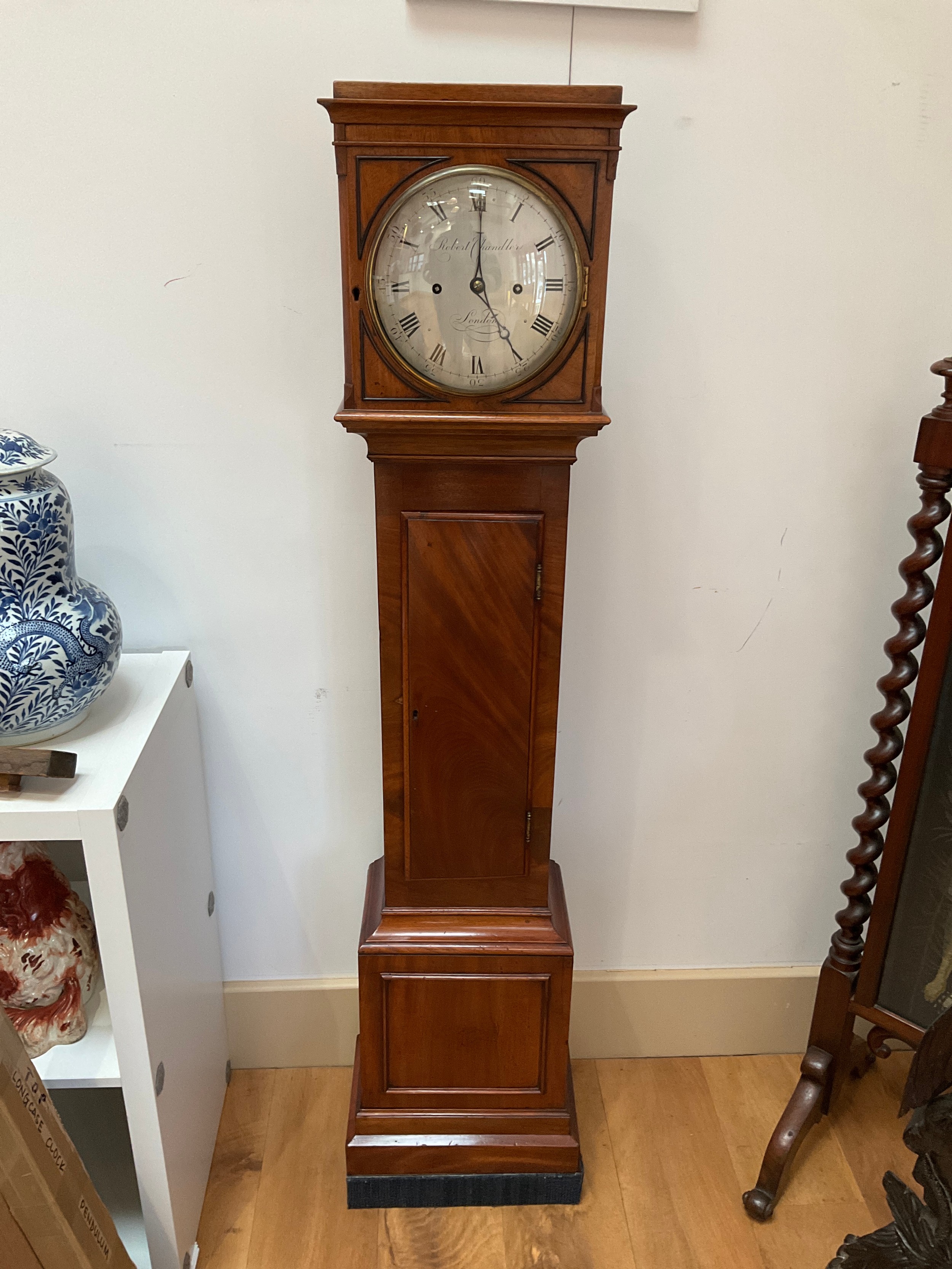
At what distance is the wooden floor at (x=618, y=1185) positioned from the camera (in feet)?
4.46

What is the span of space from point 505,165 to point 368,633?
0.65 m

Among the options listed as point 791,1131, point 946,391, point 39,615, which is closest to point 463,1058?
point 791,1131

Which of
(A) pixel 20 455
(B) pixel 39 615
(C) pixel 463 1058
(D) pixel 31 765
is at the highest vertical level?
(A) pixel 20 455

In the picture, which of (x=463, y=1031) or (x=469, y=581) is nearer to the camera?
(x=469, y=581)

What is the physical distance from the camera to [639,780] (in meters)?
1.50

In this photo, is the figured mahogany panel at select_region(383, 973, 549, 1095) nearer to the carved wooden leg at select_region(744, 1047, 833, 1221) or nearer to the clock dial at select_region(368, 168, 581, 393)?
the carved wooden leg at select_region(744, 1047, 833, 1221)

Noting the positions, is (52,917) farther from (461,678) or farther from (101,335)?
(101,335)

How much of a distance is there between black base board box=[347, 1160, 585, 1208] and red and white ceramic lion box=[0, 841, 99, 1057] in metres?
0.50

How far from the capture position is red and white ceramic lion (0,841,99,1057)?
3.75 feet

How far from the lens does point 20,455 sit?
1062mm

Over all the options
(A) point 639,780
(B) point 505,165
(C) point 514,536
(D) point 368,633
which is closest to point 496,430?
(C) point 514,536

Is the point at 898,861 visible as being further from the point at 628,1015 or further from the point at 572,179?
the point at 572,179

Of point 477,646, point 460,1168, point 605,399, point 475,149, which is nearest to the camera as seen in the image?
point 475,149

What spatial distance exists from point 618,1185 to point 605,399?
112cm
